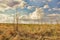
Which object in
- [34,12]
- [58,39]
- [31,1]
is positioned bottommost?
[58,39]

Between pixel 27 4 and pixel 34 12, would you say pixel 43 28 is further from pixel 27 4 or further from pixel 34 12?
pixel 27 4

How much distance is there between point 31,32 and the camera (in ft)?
19.9

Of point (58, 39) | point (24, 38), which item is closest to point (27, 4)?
point (24, 38)

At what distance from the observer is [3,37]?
19.5ft

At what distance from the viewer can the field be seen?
19.7 feet

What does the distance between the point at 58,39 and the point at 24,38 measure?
4.21 feet

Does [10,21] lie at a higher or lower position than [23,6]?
lower

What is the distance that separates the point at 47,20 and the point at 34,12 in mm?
585

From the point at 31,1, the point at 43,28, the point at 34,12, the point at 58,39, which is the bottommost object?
the point at 58,39

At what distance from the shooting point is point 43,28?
241 inches

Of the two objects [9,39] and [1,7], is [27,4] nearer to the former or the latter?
[1,7]

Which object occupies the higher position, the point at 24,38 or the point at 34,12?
the point at 34,12

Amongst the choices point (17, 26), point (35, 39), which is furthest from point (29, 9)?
point (35, 39)

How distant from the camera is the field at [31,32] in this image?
6.00 meters
